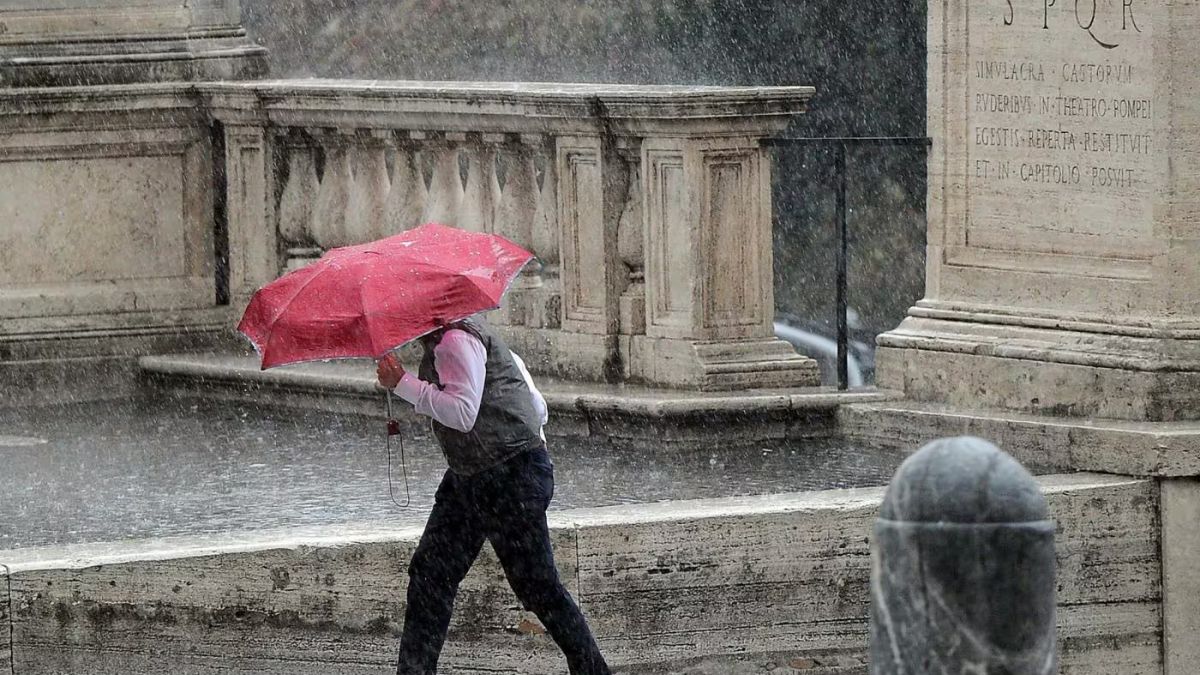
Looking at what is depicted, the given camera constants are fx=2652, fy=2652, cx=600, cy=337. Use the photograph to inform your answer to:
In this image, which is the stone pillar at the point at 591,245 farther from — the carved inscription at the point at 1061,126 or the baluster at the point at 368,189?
the carved inscription at the point at 1061,126

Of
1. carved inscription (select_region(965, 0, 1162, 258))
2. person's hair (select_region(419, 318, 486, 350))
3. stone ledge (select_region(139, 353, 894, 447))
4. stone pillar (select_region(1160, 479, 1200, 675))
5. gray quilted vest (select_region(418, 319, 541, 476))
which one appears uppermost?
carved inscription (select_region(965, 0, 1162, 258))

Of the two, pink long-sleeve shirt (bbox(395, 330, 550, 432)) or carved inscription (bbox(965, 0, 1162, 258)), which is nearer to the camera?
pink long-sleeve shirt (bbox(395, 330, 550, 432))

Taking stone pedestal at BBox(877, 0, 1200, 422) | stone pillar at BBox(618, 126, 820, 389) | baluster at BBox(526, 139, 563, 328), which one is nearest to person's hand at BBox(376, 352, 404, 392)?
stone pedestal at BBox(877, 0, 1200, 422)

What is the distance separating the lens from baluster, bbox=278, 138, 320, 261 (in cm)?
1209

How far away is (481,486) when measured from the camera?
278 inches

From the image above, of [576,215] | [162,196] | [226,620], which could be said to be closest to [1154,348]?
[576,215]

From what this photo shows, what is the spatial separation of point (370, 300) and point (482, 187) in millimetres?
4137

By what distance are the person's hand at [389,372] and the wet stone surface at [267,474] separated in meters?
1.28

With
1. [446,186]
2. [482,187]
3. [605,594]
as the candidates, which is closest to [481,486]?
[605,594]

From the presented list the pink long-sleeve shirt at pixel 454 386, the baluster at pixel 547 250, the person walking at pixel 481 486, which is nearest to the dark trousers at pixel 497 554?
the person walking at pixel 481 486

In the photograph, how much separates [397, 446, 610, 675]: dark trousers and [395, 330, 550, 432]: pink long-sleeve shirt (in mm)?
218

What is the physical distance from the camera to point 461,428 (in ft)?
22.7

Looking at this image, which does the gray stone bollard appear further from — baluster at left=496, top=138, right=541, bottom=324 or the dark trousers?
baluster at left=496, top=138, right=541, bottom=324

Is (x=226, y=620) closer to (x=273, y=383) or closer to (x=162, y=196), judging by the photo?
(x=273, y=383)
